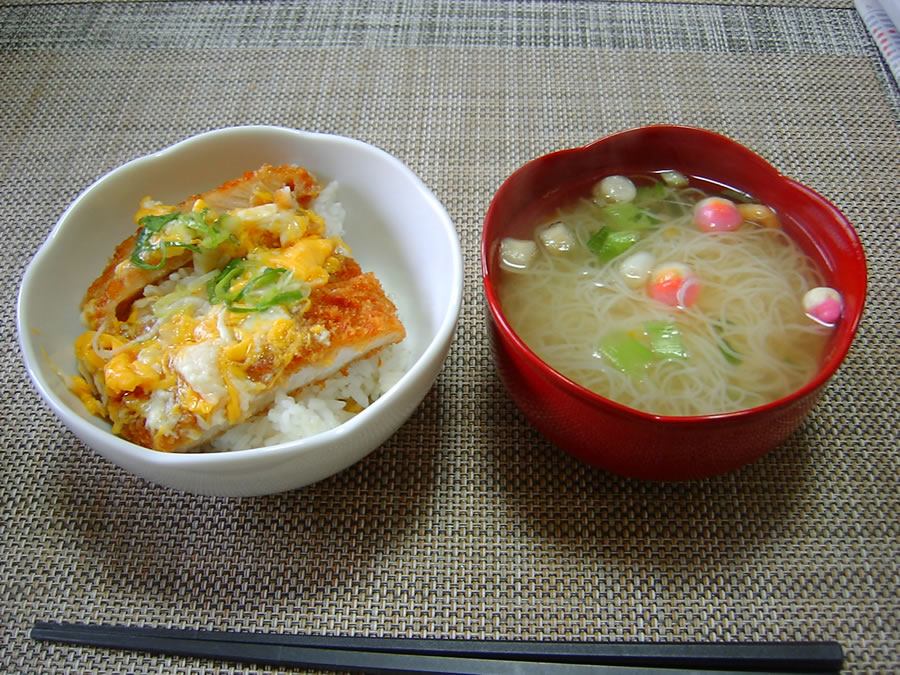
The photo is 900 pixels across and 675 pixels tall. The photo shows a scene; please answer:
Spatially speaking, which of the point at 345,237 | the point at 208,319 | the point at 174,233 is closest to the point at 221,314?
the point at 208,319

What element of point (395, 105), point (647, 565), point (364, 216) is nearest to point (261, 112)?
point (395, 105)

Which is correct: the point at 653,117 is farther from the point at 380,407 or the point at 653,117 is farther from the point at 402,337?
the point at 380,407

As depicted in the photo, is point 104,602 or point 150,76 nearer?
point 104,602

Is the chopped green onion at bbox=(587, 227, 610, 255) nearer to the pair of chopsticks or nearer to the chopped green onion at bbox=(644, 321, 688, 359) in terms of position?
the chopped green onion at bbox=(644, 321, 688, 359)

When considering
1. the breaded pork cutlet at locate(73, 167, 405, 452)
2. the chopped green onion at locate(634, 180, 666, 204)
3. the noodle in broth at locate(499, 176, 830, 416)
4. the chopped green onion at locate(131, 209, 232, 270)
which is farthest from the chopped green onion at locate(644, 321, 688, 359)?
the chopped green onion at locate(131, 209, 232, 270)

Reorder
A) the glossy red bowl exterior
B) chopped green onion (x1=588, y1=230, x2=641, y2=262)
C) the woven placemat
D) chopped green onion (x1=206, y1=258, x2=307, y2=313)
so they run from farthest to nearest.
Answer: chopped green onion (x1=588, y1=230, x2=641, y2=262) < chopped green onion (x1=206, y1=258, x2=307, y2=313) < the woven placemat < the glossy red bowl exterior

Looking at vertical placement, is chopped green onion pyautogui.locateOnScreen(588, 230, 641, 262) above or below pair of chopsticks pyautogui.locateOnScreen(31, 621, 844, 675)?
above

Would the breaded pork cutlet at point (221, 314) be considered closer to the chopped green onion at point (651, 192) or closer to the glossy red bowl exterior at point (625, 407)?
the glossy red bowl exterior at point (625, 407)
